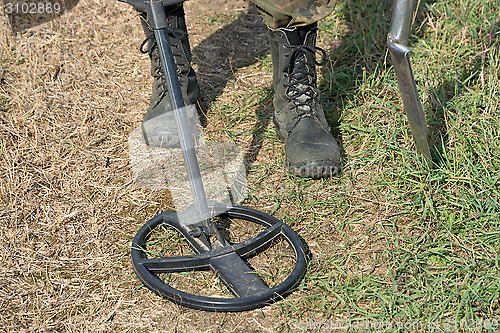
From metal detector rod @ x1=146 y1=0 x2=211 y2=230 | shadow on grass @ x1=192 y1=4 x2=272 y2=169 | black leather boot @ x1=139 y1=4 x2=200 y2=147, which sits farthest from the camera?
shadow on grass @ x1=192 y1=4 x2=272 y2=169

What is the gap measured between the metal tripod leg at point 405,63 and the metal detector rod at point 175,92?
71 cm

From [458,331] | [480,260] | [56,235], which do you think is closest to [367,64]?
[480,260]

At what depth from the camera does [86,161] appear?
7.46 feet

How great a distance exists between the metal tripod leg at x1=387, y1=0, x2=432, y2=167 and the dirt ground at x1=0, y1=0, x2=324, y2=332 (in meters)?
0.70

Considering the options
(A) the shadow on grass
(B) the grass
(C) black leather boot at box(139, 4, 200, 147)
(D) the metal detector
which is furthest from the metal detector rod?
(A) the shadow on grass

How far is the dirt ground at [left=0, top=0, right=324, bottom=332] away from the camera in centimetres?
161

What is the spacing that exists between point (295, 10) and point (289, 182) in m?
0.68

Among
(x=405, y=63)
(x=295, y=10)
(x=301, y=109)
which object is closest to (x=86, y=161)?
(x=301, y=109)

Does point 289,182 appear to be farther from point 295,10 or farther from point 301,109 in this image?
point 295,10

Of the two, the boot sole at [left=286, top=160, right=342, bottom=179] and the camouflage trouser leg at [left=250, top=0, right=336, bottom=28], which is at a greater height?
the camouflage trouser leg at [left=250, top=0, right=336, bottom=28]

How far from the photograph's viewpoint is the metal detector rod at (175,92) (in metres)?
1.55

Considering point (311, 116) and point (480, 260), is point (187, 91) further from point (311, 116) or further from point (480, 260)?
point (480, 260)

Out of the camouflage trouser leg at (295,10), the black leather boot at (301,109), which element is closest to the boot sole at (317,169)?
the black leather boot at (301,109)

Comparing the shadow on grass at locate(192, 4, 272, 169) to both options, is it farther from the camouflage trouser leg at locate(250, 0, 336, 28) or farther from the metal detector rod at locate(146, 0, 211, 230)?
the metal detector rod at locate(146, 0, 211, 230)
